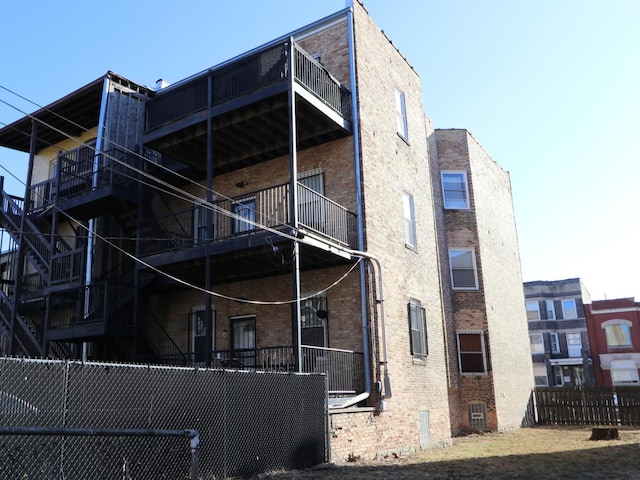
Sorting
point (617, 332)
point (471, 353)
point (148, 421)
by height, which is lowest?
point (148, 421)

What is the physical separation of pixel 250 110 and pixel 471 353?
11807 mm

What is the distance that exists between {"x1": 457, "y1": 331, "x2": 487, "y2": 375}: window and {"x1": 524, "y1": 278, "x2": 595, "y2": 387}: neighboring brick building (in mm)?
28176

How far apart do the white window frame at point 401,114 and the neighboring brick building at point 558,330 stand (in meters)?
33.6

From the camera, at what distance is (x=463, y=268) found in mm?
20469

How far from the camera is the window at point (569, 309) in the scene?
45.4 meters

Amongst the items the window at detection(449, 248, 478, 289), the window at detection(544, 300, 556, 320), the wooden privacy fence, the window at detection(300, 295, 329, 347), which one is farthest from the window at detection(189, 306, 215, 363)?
the window at detection(544, 300, 556, 320)

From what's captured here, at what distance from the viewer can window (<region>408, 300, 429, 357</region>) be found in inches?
582

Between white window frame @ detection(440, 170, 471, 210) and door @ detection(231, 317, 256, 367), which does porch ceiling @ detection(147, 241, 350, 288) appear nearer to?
door @ detection(231, 317, 256, 367)

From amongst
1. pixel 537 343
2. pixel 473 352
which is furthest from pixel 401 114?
pixel 537 343

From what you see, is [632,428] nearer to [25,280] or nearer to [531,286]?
[25,280]

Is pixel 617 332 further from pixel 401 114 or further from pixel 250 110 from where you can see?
pixel 250 110

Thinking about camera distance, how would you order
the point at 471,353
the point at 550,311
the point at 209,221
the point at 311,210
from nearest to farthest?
the point at 209,221 < the point at 311,210 < the point at 471,353 < the point at 550,311

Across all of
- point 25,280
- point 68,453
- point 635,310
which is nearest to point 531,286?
point 635,310

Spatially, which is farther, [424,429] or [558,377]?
[558,377]
